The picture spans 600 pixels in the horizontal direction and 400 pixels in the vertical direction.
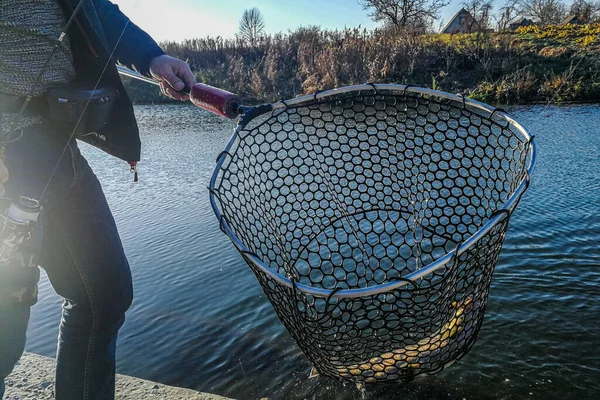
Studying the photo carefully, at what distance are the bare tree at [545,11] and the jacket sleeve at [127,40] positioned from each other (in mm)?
54072

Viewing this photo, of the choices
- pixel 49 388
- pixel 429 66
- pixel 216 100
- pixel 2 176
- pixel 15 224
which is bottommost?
pixel 49 388

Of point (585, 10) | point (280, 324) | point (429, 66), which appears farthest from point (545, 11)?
point (280, 324)

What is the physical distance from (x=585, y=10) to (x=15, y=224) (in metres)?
50.3

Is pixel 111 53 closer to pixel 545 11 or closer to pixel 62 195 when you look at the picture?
pixel 62 195

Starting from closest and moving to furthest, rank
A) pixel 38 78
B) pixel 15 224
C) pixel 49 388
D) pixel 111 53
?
pixel 15 224
pixel 38 78
pixel 111 53
pixel 49 388

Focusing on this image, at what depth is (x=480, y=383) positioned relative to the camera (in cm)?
239

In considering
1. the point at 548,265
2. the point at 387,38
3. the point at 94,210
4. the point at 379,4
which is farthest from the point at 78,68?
the point at 379,4

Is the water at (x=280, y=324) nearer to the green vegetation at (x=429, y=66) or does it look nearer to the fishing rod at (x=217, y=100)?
the fishing rod at (x=217, y=100)

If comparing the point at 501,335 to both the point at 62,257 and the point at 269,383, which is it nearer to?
the point at 269,383

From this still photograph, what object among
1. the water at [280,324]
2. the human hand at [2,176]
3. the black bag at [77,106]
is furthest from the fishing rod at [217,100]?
the water at [280,324]

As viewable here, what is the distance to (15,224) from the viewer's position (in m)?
1.21

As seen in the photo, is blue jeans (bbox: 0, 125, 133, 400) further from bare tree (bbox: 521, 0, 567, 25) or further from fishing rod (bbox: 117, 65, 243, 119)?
bare tree (bbox: 521, 0, 567, 25)

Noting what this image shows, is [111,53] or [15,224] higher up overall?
[111,53]

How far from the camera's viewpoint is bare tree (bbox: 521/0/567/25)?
1835 inches
